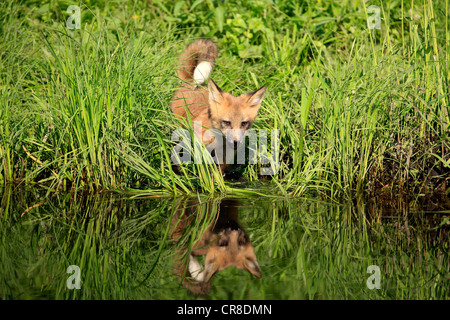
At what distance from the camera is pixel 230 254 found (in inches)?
136

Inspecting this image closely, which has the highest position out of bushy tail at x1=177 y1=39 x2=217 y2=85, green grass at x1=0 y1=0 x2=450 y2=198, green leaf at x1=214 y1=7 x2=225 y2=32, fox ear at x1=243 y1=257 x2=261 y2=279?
green leaf at x1=214 y1=7 x2=225 y2=32

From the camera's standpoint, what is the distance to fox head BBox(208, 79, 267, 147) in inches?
198

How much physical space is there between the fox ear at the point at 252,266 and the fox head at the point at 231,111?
5.85 ft

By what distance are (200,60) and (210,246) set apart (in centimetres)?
297

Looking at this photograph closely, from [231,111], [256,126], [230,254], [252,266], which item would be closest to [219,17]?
[256,126]

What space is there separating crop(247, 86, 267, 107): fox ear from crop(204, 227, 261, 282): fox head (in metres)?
1.66

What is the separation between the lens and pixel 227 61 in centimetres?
658

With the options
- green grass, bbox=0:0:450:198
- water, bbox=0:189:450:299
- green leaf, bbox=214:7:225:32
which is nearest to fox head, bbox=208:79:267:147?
green grass, bbox=0:0:450:198

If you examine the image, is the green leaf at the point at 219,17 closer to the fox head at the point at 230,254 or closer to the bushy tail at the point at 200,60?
the bushy tail at the point at 200,60

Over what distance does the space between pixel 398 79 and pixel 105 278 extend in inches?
119

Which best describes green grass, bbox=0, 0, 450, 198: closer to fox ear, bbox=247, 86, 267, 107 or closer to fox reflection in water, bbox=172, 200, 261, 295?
fox ear, bbox=247, 86, 267, 107

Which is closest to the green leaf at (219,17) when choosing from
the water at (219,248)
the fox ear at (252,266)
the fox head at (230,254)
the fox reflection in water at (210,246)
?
the water at (219,248)
